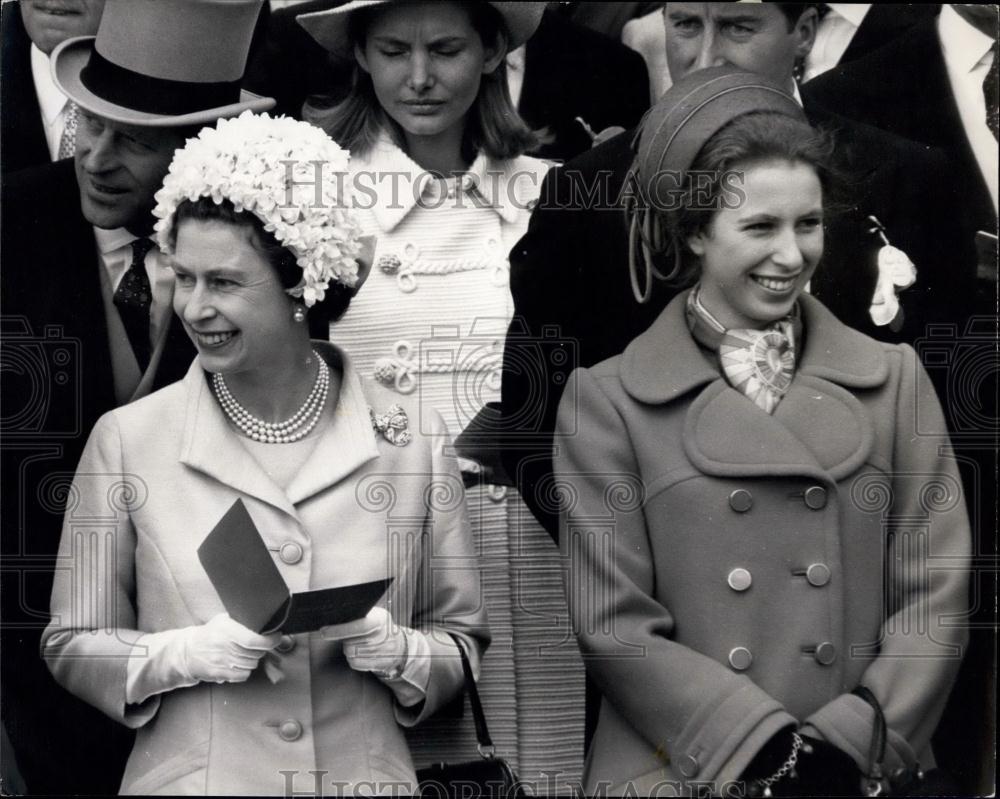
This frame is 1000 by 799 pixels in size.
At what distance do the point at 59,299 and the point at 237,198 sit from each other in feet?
2.83

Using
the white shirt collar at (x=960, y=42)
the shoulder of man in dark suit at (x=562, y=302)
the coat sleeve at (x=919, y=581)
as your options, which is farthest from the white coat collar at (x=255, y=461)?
the white shirt collar at (x=960, y=42)

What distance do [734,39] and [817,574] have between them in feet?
5.03

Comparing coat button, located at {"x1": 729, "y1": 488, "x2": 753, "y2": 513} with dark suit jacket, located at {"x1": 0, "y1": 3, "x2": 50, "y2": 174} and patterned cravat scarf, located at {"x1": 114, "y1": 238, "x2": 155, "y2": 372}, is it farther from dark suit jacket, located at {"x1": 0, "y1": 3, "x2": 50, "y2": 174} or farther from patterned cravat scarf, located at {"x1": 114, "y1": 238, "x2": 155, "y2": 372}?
dark suit jacket, located at {"x1": 0, "y1": 3, "x2": 50, "y2": 174}

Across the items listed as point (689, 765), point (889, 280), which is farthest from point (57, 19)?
point (689, 765)

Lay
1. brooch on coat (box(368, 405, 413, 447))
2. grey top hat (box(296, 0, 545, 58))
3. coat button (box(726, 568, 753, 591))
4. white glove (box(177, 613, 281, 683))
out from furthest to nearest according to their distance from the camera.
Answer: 1. grey top hat (box(296, 0, 545, 58))
2. brooch on coat (box(368, 405, 413, 447))
3. coat button (box(726, 568, 753, 591))
4. white glove (box(177, 613, 281, 683))

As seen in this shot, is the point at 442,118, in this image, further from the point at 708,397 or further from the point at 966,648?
the point at 966,648

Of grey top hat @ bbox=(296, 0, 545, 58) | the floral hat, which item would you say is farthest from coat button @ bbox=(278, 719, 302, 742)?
grey top hat @ bbox=(296, 0, 545, 58)

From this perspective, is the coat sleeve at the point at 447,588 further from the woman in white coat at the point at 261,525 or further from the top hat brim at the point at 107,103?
the top hat brim at the point at 107,103

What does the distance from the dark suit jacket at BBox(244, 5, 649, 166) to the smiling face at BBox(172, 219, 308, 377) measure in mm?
670

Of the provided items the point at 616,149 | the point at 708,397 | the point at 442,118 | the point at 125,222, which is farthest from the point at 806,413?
the point at 125,222

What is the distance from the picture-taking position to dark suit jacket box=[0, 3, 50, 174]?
5570 mm

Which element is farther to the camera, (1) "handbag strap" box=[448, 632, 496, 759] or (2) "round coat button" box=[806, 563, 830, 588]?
(1) "handbag strap" box=[448, 632, 496, 759]

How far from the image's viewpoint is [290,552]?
5.04 m

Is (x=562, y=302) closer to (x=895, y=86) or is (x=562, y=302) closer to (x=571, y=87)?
(x=571, y=87)
